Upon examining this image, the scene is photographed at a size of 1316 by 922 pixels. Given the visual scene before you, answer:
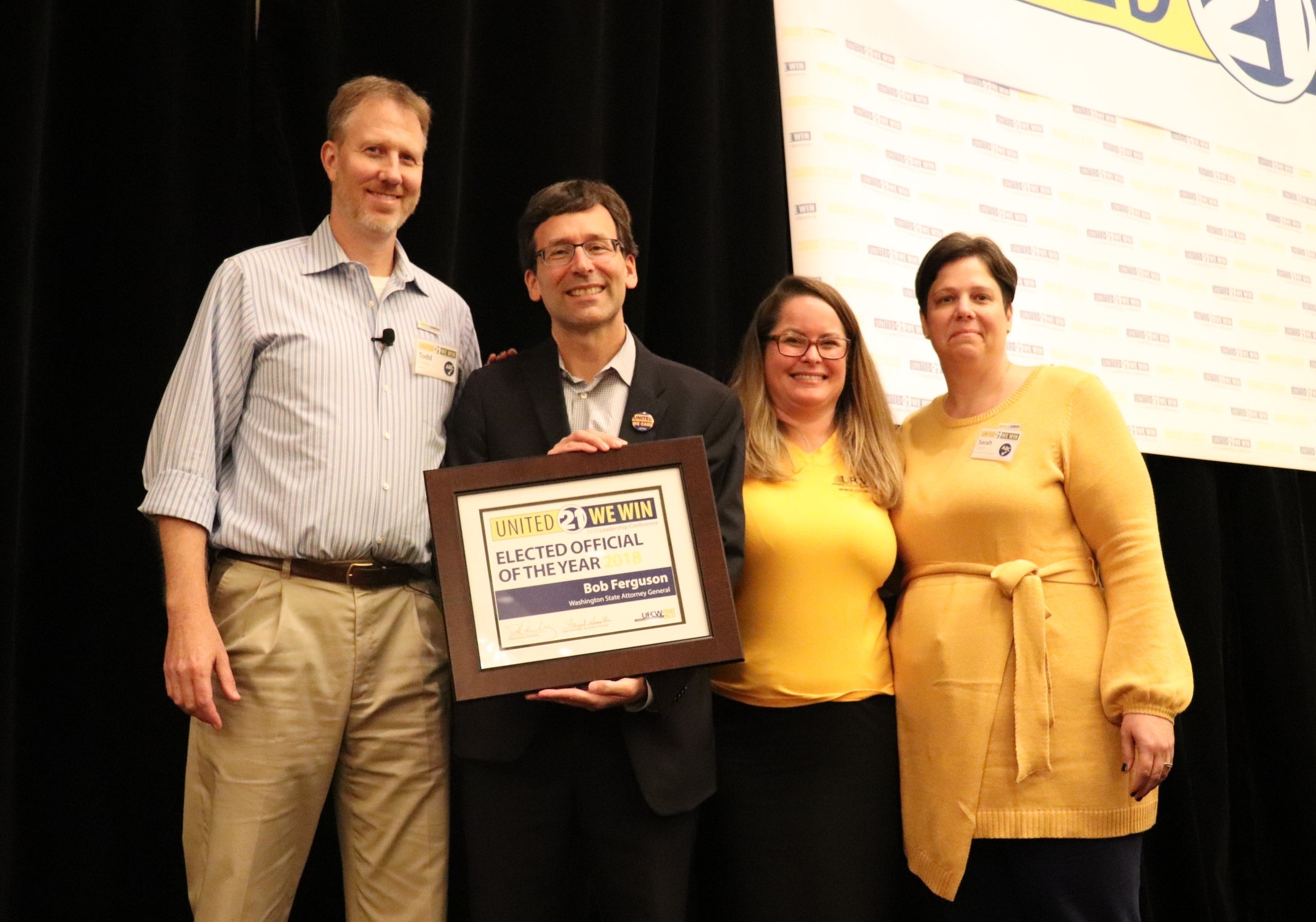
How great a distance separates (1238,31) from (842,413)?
267cm

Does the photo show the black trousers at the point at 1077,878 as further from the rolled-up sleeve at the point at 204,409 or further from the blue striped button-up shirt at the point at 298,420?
the rolled-up sleeve at the point at 204,409

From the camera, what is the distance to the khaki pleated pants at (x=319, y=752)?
5.94 feet

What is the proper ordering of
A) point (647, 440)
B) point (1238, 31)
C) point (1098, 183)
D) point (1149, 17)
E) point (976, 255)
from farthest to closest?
point (1238, 31) < point (1149, 17) < point (1098, 183) < point (976, 255) < point (647, 440)

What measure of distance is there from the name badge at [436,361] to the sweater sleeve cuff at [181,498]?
0.42 meters

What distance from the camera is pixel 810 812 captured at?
2041 mm

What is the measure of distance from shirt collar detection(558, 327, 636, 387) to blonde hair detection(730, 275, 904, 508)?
1.02ft

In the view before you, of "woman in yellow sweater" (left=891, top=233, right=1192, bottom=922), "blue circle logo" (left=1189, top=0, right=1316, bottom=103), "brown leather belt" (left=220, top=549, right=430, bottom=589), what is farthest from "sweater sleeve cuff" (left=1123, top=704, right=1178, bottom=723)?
"blue circle logo" (left=1189, top=0, right=1316, bottom=103)

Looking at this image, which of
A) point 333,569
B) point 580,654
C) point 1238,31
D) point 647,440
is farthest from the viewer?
point 1238,31

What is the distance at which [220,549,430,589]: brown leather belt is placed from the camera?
73.4 inches

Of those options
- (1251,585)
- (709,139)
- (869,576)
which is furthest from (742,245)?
(1251,585)

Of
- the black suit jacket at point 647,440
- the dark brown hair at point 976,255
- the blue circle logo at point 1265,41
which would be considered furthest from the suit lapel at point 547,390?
the blue circle logo at point 1265,41

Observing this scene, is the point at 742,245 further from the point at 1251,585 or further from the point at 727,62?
the point at 1251,585

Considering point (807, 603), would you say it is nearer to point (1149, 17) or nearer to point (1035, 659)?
point (1035, 659)
